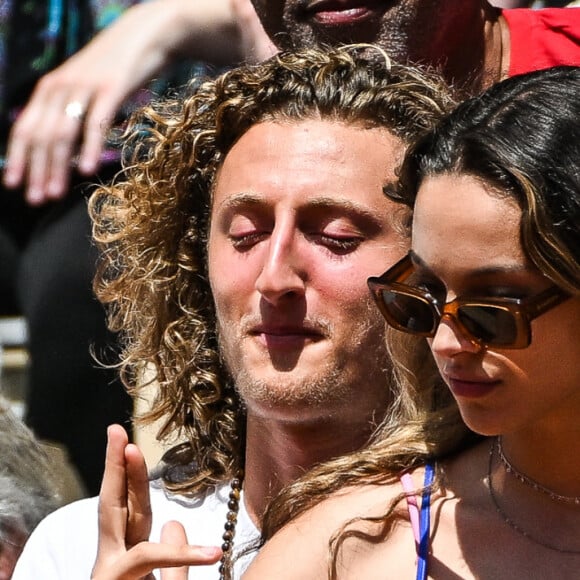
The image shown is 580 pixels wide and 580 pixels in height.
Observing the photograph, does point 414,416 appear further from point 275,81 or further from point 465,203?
point 275,81

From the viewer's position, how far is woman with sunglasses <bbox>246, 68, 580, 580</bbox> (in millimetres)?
1685

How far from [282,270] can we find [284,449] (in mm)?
347

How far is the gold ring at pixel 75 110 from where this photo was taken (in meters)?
2.79

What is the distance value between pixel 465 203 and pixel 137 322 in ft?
4.23

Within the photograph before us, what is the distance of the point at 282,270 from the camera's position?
233 centimetres

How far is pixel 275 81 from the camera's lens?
2.65 meters

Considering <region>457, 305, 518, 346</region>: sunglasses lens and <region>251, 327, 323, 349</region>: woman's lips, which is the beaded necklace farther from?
<region>457, 305, 518, 346</region>: sunglasses lens

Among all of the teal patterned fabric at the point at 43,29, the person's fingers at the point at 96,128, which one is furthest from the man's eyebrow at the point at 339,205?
the teal patterned fabric at the point at 43,29

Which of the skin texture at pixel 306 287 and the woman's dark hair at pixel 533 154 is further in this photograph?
the skin texture at pixel 306 287

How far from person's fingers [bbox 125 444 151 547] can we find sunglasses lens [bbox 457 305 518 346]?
0.56m

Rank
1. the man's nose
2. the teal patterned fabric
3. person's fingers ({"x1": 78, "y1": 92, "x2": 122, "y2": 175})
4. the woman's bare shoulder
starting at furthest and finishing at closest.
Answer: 1. the teal patterned fabric
2. person's fingers ({"x1": 78, "y1": 92, "x2": 122, "y2": 175})
3. the man's nose
4. the woman's bare shoulder

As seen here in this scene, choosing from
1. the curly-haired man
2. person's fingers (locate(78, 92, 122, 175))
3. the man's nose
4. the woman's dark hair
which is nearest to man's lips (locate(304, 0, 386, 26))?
the curly-haired man

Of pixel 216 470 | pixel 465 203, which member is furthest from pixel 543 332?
pixel 216 470

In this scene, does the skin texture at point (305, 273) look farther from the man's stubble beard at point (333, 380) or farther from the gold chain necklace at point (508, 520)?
the gold chain necklace at point (508, 520)
